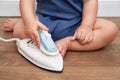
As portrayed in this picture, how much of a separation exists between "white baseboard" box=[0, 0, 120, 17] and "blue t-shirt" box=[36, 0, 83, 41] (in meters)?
0.32

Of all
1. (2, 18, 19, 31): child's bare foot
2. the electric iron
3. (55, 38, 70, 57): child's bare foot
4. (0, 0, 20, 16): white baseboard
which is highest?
the electric iron

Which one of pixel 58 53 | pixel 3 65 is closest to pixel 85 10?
pixel 58 53

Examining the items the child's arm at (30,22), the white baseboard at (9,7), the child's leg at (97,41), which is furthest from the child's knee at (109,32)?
the white baseboard at (9,7)

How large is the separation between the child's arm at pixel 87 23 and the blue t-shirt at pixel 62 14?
3cm

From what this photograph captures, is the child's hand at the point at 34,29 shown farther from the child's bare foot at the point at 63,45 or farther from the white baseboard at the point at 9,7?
the white baseboard at the point at 9,7

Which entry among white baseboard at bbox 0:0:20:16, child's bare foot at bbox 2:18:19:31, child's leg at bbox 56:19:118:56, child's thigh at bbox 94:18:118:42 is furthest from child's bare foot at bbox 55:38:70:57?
white baseboard at bbox 0:0:20:16

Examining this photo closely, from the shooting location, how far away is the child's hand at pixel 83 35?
88cm

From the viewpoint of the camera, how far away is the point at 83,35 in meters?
0.88

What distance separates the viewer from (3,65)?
2.58 ft

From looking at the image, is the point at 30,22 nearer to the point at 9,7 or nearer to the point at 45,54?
the point at 45,54

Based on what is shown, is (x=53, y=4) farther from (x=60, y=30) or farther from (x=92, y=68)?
(x=92, y=68)

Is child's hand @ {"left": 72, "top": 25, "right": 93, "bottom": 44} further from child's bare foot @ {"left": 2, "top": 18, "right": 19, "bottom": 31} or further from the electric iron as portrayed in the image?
child's bare foot @ {"left": 2, "top": 18, "right": 19, "bottom": 31}

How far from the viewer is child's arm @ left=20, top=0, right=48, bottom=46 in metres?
0.81

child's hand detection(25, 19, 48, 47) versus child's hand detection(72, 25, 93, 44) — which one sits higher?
child's hand detection(25, 19, 48, 47)
